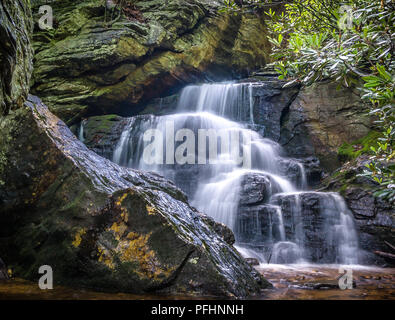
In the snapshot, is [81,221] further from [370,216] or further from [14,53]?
[370,216]

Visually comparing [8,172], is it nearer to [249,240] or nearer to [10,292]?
[10,292]

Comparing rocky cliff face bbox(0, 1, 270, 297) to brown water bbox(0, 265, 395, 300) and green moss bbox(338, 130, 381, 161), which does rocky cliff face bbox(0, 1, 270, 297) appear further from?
green moss bbox(338, 130, 381, 161)

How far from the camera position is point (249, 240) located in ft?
23.2

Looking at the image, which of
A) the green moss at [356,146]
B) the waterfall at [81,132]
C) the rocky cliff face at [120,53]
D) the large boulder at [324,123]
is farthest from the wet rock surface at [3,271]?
the rocky cliff face at [120,53]

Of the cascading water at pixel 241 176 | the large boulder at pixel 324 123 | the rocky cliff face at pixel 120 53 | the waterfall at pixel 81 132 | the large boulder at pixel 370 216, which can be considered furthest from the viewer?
the waterfall at pixel 81 132

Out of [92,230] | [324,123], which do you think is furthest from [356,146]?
[92,230]

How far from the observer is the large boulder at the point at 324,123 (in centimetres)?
1123

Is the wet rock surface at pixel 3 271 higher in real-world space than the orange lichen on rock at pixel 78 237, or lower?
lower

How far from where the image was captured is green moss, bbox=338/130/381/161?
984cm

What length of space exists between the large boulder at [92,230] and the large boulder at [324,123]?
963 centimetres

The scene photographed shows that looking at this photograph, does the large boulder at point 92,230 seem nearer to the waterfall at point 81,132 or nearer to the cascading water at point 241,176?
the cascading water at point 241,176
